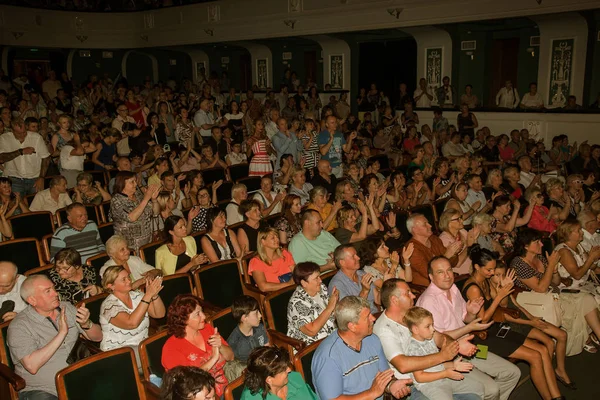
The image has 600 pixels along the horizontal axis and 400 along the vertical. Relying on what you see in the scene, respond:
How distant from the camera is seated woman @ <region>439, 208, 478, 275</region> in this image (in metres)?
4.88

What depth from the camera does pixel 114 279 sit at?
3508 mm

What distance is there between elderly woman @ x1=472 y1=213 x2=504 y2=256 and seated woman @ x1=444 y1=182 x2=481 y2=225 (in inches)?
28.2

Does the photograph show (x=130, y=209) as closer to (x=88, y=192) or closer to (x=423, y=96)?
(x=88, y=192)

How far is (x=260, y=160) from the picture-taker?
7438 millimetres

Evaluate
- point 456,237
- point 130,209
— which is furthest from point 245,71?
point 456,237

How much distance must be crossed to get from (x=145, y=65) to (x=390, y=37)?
932cm

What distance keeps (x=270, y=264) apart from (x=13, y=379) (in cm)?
197

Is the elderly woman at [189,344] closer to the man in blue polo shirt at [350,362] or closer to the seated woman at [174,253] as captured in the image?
the man in blue polo shirt at [350,362]

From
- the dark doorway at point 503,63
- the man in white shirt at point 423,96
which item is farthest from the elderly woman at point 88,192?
the dark doorway at point 503,63

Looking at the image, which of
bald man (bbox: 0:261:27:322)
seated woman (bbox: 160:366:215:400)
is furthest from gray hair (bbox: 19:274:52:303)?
seated woman (bbox: 160:366:215:400)

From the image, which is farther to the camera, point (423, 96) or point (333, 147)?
point (423, 96)

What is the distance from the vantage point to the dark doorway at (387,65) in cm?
1441

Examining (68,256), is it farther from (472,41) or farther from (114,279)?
(472,41)

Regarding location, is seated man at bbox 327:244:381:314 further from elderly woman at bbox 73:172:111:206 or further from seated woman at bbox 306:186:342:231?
elderly woman at bbox 73:172:111:206
